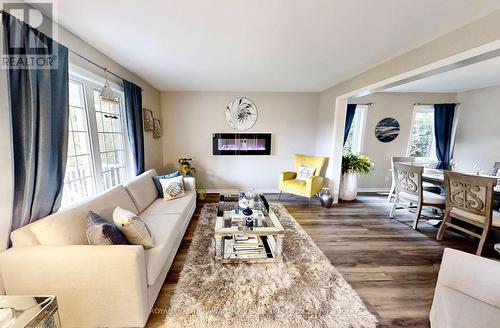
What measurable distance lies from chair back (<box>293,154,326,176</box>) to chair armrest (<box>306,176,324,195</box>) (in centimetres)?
25

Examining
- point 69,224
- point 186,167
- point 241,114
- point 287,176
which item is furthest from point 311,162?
point 69,224

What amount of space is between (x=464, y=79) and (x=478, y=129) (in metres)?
1.53

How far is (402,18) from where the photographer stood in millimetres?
1578

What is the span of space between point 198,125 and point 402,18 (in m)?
3.78

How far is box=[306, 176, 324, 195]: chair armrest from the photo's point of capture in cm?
368

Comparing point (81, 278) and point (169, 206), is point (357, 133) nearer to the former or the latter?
point (169, 206)

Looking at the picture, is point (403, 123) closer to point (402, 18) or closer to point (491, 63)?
point (491, 63)

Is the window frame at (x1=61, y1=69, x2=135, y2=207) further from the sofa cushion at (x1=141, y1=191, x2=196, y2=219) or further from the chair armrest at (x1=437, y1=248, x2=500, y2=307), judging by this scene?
the chair armrest at (x1=437, y1=248, x2=500, y2=307)

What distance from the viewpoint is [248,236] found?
2.27 meters

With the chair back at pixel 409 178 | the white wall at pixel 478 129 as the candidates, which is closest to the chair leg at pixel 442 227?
the chair back at pixel 409 178

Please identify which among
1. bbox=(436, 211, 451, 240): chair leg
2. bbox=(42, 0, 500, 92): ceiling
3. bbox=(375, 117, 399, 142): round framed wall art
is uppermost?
bbox=(42, 0, 500, 92): ceiling

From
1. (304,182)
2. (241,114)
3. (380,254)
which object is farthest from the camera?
(241,114)

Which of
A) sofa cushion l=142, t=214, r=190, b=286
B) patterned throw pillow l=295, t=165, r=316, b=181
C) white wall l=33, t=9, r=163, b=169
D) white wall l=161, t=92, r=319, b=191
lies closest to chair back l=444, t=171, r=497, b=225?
patterned throw pillow l=295, t=165, r=316, b=181

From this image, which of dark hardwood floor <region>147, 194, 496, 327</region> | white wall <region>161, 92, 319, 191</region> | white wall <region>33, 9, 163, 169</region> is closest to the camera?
dark hardwood floor <region>147, 194, 496, 327</region>
